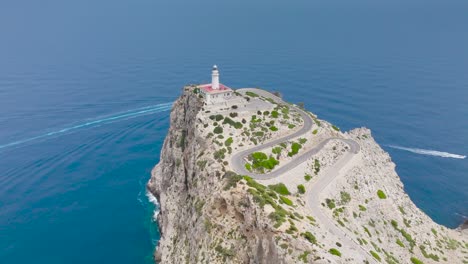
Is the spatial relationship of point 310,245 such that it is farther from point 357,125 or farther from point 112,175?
point 357,125

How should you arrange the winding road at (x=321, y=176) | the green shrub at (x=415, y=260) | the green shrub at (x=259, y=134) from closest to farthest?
the winding road at (x=321, y=176) → the green shrub at (x=415, y=260) → the green shrub at (x=259, y=134)

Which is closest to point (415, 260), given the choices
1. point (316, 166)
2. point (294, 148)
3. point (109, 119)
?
point (316, 166)

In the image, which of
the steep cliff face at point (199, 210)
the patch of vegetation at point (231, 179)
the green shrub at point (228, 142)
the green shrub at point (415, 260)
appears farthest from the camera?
the green shrub at point (228, 142)

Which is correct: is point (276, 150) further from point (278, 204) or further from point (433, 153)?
point (433, 153)

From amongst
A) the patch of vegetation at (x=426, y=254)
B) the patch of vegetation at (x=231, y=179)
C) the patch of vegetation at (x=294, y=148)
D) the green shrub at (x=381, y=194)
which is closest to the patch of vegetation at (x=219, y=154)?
the patch of vegetation at (x=231, y=179)

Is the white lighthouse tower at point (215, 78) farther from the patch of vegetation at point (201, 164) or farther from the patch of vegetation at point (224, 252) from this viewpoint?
the patch of vegetation at point (224, 252)
